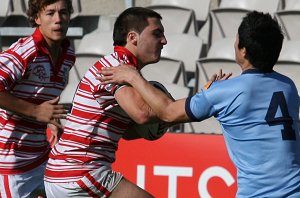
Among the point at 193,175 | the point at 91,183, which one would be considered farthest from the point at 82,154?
the point at 193,175

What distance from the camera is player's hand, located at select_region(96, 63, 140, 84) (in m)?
4.71

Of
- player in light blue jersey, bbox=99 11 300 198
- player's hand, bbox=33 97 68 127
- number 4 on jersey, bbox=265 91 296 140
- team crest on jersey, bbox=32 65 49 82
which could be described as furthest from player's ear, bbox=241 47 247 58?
team crest on jersey, bbox=32 65 49 82

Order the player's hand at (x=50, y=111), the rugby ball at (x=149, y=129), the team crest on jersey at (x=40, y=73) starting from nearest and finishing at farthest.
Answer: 1. the rugby ball at (x=149, y=129)
2. the player's hand at (x=50, y=111)
3. the team crest on jersey at (x=40, y=73)

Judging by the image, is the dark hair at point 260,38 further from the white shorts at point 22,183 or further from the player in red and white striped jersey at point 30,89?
the white shorts at point 22,183

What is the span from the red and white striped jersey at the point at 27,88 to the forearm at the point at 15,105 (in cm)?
Answer: 6

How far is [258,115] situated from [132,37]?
96cm

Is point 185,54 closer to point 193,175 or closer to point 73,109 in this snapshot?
point 193,175

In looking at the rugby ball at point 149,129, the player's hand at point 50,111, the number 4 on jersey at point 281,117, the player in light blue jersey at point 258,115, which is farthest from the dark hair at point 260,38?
the player's hand at point 50,111

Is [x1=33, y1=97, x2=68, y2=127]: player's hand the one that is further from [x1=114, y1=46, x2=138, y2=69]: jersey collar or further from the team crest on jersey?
[x1=114, y1=46, x2=138, y2=69]: jersey collar

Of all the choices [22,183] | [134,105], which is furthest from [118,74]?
[22,183]

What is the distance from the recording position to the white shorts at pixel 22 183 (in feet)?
19.5

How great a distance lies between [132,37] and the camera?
16.6 ft

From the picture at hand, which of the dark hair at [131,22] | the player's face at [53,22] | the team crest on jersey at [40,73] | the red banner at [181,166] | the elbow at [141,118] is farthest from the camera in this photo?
the red banner at [181,166]

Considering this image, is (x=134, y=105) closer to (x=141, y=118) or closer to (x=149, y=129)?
(x=141, y=118)
